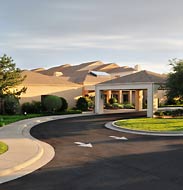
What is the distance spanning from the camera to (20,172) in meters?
8.75

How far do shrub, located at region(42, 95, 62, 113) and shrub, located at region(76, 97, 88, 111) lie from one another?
5.12 meters

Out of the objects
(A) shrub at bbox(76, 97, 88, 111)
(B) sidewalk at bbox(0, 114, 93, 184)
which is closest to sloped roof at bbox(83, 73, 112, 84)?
(A) shrub at bbox(76, 97, 88, 111)

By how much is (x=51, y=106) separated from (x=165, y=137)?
1797 centimetres

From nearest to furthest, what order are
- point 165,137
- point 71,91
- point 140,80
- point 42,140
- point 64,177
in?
1. point 64,177
2. point 42,140
3. point 165,137
4. point 140,80
5. point 71,91

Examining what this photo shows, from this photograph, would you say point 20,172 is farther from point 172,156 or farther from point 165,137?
point 165,137

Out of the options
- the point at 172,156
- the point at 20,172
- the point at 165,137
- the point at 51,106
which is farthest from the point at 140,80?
the point at 20,172

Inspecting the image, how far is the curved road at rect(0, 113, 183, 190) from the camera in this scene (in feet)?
24.6

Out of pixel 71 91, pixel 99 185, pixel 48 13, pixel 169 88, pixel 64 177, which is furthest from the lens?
pixel 71 91

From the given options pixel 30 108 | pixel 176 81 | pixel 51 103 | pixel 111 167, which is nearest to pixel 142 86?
pixel 176 81

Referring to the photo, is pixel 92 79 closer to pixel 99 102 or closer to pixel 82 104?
pixel 82 104

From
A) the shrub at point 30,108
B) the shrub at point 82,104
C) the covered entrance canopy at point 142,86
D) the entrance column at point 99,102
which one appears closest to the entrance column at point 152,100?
the covered entrance canopy at point 142,86

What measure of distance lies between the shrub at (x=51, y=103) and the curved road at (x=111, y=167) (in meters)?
16.9

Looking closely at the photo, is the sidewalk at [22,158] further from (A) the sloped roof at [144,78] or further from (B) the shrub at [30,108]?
(A) the sloped roof at [144,78]

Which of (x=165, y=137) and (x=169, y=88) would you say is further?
(x=169, y=88)
